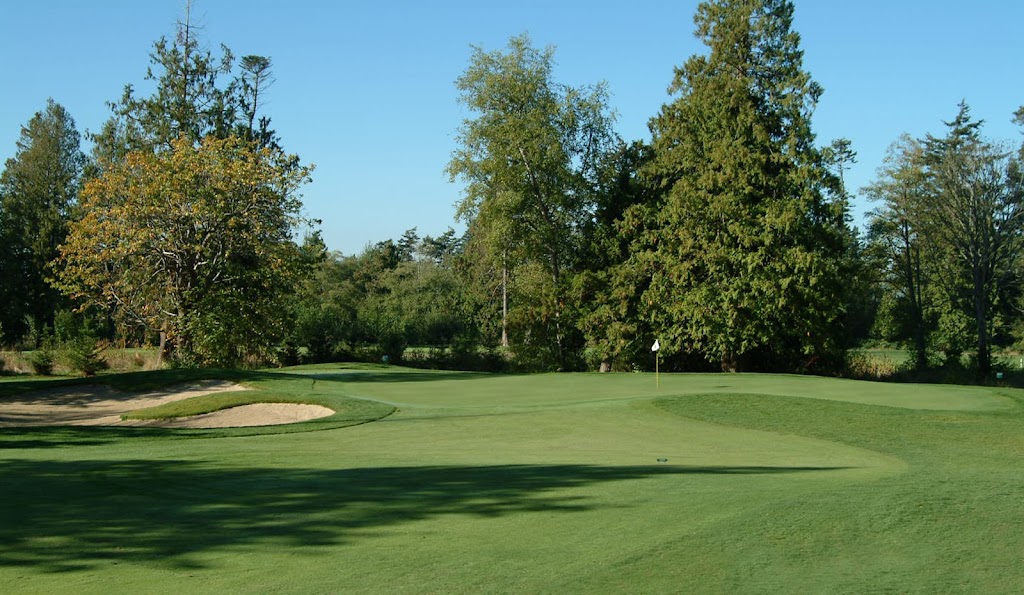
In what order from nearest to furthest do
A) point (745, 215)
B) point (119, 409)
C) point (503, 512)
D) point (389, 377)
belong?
point (503, 512), point (119, 409), point (389, 377), point (745, 215)

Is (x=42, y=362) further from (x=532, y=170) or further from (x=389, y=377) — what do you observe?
(x=532, y=170)

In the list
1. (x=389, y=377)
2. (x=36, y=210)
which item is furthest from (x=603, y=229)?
(x=36, y=210)

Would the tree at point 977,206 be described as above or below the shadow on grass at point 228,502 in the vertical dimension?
above

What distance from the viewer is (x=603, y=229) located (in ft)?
137

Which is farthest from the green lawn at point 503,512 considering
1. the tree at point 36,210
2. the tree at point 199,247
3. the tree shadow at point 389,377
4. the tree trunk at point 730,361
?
the tree at point 36,210

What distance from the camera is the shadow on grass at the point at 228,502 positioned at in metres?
6.02

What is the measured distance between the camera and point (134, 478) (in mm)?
8531

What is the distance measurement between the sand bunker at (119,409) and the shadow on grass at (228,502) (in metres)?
8.43

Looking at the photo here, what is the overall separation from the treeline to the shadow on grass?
21.9 metres

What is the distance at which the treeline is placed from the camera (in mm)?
30562

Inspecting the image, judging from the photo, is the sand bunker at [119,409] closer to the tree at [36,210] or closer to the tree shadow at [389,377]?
the tree shadow at [389,377]

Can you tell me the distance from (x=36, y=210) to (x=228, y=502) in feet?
196

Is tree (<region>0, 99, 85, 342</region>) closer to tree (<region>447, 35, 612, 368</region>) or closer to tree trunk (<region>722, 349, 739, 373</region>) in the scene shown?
tree (<region>447, 35, 612, 368</region>)

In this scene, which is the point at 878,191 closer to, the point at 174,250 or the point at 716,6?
the point at 716,6
